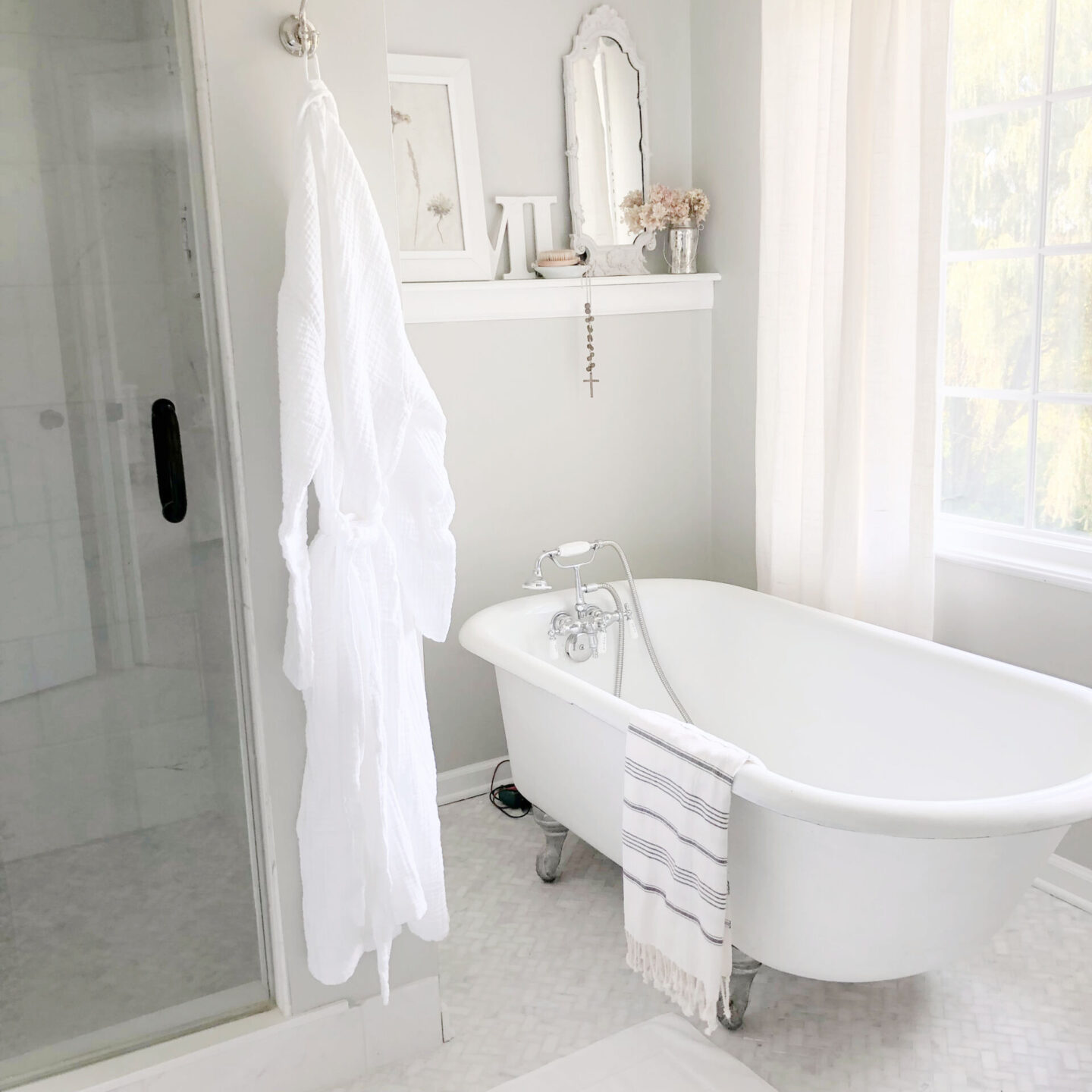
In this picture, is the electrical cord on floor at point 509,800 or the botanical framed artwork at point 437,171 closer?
the botanical framed artwork at point 437,171

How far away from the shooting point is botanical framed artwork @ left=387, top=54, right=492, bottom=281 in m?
2.90

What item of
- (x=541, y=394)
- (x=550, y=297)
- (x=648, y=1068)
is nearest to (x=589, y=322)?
(x=550, y=297)

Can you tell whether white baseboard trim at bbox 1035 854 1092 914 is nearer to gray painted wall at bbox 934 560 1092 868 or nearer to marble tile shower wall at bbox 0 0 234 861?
gray painted wall at bbox 934 560 1092 868

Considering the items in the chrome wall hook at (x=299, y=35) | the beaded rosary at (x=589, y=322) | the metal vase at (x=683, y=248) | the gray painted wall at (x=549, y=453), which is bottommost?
the gray painted wall at (x=549, y=453)

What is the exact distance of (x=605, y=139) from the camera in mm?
3205

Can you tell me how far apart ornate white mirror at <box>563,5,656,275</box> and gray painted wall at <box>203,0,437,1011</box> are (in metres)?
1.40

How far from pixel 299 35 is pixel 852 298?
1.55 m

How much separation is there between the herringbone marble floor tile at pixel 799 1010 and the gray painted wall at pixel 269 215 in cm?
47

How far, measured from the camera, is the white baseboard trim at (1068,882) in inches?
99.0

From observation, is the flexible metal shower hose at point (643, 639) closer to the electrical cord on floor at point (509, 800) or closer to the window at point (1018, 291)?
the electrical cord on floor at point (509, 800)

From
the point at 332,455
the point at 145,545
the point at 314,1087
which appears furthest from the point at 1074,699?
the point at 145,545

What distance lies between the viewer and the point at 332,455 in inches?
68.8

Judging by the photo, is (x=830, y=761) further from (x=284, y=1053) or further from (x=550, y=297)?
(x=550, y=297)


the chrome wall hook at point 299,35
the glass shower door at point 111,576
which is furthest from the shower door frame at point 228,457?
the chrome wall hook at point 299,35
